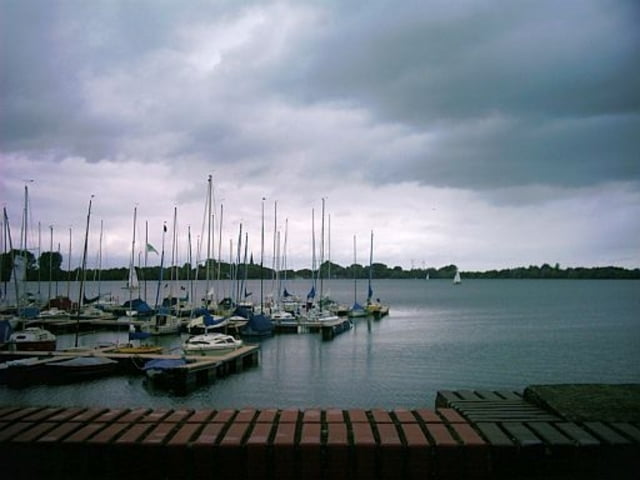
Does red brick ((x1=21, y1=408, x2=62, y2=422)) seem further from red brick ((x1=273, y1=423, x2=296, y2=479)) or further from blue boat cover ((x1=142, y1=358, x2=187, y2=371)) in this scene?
blue boat cover ((x1=142, y1=358, x2=187, y2=371))

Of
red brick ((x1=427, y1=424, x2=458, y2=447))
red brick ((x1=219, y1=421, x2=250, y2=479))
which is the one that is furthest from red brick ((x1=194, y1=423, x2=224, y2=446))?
red brick ((x1=427, y1=424, x2=458, y2=447))

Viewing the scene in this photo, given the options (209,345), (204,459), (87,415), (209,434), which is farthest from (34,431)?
(209,345)

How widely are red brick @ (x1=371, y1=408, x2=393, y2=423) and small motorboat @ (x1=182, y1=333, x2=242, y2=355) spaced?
85.5ft

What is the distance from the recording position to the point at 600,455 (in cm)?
1093

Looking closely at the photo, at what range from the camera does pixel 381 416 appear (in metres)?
12.6

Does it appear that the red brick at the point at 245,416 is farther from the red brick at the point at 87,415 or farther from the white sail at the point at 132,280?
the white sail at the point at 132,280

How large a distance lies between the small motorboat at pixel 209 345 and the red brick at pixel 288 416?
Answer: 25434 millimetres

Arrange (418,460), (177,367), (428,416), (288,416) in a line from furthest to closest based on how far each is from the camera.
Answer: (177,367)
(428,416)
(288,416)
(418,460)

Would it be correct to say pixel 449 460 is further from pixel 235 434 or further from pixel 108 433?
pixel 108 433

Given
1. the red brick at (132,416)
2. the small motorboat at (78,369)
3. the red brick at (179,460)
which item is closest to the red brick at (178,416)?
the red brick at (132,416)

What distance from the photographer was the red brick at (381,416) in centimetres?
1226

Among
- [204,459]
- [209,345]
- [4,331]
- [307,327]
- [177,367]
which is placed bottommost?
[307,327]

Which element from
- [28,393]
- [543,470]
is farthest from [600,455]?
[28,393]

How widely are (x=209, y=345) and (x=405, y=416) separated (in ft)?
91.5
